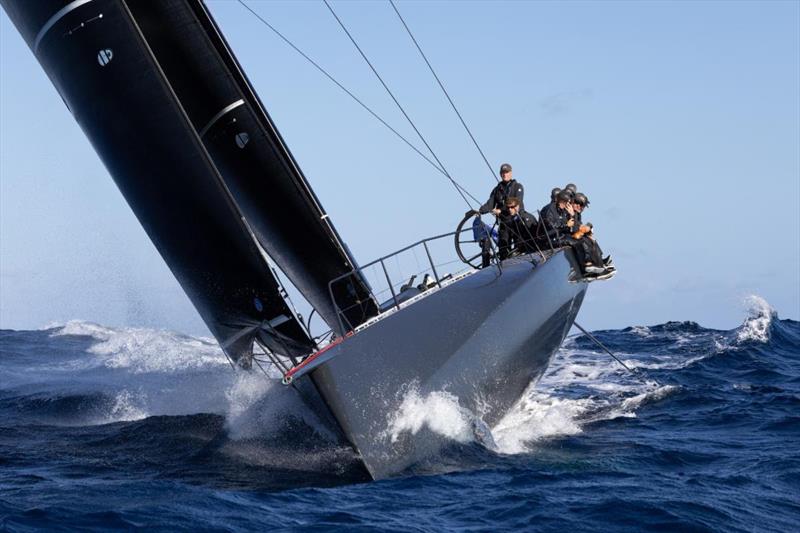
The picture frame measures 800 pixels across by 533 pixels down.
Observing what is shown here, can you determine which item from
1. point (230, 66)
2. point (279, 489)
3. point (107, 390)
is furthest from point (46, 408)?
point (279, 489)

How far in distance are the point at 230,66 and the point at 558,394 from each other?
5987 millimetres

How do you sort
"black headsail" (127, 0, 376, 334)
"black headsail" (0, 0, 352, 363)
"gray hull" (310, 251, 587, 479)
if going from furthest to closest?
"black headsail" (127, 0, 376, 334)
"black headsail" (0, 0, 352, 363)
"gray hull" (310, 251, 587, 479)

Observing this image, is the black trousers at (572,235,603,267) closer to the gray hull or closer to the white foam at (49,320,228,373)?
the gray hull

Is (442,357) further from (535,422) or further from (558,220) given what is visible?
(558,220)

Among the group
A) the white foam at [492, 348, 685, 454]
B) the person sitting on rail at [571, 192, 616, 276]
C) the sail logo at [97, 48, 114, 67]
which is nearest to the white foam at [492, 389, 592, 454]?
the white foam at [492, 348, 685, 454]

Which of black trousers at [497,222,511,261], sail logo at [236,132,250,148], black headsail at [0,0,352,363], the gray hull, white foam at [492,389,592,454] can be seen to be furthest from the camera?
black trousers at [497,222,511,261]

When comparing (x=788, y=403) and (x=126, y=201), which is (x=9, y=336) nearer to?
(x=126, y=201)

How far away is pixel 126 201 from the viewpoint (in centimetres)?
1049

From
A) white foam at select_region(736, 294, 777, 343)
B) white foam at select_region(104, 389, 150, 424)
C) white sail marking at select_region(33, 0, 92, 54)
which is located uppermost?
white sail marking at select_region(33, 0, 92, 54)

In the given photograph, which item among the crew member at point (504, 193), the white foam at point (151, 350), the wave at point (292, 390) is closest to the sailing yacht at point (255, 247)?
the wave at point (292, 390)

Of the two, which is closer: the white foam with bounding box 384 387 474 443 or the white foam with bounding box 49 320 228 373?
the white foam with bounding box 384 387 474 443

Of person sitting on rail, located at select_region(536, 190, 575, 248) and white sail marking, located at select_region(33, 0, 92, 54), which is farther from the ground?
white sail marking, located at select_region(33, 0, 92, 54)

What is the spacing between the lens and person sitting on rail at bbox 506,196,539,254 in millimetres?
11891

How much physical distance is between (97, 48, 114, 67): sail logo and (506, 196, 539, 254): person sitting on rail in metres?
4.40
